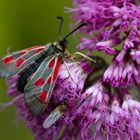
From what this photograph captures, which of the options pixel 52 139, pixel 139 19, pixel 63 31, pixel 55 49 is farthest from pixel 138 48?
pixel 63 31

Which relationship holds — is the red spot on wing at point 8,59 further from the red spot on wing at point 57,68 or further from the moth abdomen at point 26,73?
the red spot on wing at point 57,68

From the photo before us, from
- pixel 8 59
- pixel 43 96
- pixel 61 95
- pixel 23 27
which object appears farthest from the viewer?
pixel 23 27

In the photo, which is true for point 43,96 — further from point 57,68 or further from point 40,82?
point 57,68

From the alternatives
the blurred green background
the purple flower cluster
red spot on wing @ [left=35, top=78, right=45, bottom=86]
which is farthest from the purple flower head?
the blurred green background

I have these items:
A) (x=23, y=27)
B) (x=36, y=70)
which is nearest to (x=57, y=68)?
(x=36, y=70)

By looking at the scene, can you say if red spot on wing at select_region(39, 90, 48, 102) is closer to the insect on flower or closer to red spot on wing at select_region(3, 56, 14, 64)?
the insect on flower

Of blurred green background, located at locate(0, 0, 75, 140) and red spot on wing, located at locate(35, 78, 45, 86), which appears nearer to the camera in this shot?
red spot on wing, located at locate(35, 78, 45, 86)
